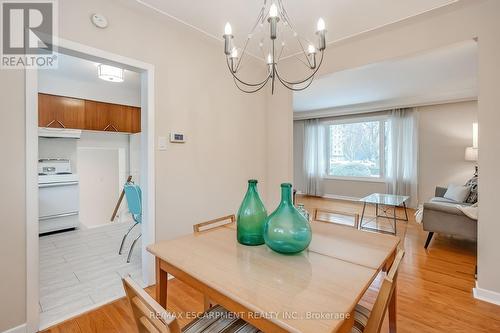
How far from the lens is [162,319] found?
0.68m

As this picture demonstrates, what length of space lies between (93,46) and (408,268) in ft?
11.7

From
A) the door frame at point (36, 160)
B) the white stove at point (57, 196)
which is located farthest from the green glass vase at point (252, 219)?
the white stove at point (57, 196)

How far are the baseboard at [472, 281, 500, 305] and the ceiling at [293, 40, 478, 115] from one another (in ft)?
7.09

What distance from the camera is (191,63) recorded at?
241cm

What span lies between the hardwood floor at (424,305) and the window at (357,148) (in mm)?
3466

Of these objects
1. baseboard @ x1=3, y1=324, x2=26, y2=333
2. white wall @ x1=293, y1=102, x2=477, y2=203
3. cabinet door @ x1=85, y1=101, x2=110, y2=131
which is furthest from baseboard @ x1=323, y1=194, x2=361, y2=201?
baseboard @ x1=3, y1=324, x2=26, y2=333

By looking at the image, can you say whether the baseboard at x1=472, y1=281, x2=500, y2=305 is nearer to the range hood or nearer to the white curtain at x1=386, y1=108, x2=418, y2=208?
the white curtain at x1=386, y1=108, x2=418, y2=208

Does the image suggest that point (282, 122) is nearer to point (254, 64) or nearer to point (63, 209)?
point (254, 64)

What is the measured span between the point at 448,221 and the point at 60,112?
545 centimetres

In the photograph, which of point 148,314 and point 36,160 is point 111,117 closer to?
point 36,160

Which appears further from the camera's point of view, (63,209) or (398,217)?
(398,217)

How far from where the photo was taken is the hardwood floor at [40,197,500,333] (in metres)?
Answer: 1.66

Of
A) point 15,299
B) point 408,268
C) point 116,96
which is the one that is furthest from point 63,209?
point 408,268

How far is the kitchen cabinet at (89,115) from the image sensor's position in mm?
3477
